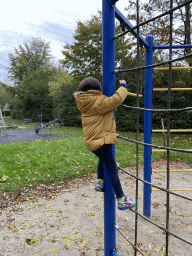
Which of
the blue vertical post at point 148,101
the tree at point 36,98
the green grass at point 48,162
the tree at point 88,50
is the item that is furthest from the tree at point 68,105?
the blue vertical post at point 148,101

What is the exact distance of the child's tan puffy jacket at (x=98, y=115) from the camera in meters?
1.63

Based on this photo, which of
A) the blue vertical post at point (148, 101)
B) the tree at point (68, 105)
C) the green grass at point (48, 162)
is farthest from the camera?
the tree at point (68, 105)

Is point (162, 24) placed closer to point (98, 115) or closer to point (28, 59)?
point (98, 115)

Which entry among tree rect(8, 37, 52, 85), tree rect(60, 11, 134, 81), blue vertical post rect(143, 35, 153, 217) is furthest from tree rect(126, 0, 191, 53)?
tree rect(8, 37, 52, 85)

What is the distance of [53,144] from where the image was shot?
23.9ft

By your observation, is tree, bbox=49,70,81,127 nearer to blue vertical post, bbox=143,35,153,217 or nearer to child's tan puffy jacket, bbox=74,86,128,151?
blue vertical post, bbox=143,35,153,217

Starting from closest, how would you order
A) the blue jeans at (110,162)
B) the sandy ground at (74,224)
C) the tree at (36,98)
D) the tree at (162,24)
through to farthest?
the blue jeans at (110,162) → the sandy ground at (74,224) → the tree at (162,24) → the tree at (36,98)

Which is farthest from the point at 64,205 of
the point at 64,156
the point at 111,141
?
the point at 64,156

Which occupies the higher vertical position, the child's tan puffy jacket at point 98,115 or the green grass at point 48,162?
the child's tan puffy jacket at point 98,115

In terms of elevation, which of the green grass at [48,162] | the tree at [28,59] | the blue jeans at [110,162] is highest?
the tree at [28,59]

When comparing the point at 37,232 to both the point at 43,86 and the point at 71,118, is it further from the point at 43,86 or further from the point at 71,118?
the point at 43,86

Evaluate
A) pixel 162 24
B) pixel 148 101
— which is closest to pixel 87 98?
pixel 148 101

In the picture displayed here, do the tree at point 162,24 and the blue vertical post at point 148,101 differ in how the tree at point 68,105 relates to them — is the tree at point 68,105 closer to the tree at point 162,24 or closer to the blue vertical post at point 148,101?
the tree at point 162,24

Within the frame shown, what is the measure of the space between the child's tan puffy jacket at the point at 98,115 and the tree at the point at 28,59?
91.9 ft
